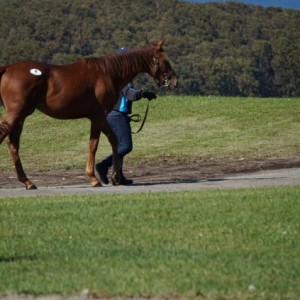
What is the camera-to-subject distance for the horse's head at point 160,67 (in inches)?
550

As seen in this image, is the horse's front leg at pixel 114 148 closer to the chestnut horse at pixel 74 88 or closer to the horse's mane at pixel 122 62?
the chestnut horse at pixel 74 88

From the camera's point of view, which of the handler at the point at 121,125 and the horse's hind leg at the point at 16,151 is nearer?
the horse's hind leg at the point at 16,151

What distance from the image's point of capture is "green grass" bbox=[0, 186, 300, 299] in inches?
283

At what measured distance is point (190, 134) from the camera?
80.5 ft

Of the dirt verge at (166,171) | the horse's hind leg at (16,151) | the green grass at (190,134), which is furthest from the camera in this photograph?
the green grass at (190,134)

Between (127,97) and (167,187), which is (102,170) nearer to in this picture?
(127,97)

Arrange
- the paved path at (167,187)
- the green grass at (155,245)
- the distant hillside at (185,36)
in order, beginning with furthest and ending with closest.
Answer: the distant hillside at (185,36)
the paved path at (167,187)
the green grass at (155,245)

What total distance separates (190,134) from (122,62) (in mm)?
10910

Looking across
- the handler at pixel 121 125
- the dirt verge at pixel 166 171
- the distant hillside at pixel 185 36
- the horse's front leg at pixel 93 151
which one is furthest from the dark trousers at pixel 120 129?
the distant hillside at pixel 185 36

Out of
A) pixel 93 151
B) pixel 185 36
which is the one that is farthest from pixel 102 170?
pixel 185 36

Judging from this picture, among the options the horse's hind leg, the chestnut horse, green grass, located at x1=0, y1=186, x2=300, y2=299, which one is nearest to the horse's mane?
the chestnut horse

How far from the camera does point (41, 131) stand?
2564 cm

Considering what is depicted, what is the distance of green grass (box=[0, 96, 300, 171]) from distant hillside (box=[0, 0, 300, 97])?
778 inches

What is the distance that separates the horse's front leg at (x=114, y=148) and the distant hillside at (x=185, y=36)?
3456cm
